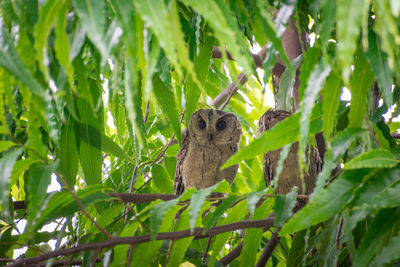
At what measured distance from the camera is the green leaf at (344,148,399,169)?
90cm

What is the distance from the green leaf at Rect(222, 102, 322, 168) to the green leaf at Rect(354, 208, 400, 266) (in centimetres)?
25

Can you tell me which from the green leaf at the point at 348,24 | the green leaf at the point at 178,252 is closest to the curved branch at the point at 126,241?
the green leaf at the point at 178,252

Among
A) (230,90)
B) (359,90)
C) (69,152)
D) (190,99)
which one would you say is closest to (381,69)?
(359,90)

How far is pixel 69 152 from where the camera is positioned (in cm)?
130

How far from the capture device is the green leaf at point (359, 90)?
0.95 meters

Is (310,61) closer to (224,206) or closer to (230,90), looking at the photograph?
(224,206)

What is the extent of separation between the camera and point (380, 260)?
3.34 feet

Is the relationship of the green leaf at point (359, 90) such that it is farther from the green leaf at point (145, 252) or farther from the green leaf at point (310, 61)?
the green leaf at point (145, 252)

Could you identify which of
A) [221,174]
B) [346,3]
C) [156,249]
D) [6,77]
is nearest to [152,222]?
[156,249]

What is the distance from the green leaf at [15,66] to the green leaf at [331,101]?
535mm

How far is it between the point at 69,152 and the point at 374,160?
32.0 inches

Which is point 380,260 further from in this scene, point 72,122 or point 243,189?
point 243,189

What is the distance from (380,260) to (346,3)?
25.7 inches

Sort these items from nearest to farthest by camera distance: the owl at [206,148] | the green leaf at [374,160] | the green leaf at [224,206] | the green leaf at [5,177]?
the green leaf at [5,177] < the green leaf at [374,160] < the green leaf at [224,206] < the owl at [206,148]
